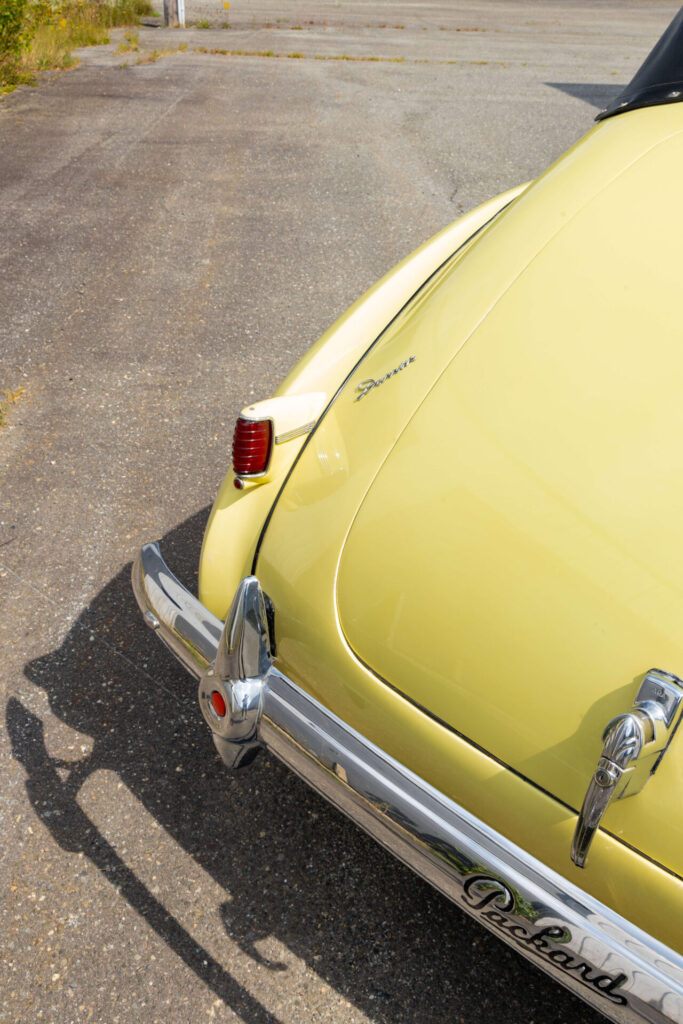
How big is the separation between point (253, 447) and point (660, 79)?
1546 millimetres

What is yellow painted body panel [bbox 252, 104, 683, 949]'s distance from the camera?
141 centimetres

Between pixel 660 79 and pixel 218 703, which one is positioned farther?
pixel 660 79

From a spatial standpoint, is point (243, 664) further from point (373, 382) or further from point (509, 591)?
point (373, 382)

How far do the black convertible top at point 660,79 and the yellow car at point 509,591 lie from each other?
4.0 inches

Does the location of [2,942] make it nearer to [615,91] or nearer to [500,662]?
[500,662]

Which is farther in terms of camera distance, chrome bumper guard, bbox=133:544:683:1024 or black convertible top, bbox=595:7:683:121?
black convertible top, bbox=595:7:683:121

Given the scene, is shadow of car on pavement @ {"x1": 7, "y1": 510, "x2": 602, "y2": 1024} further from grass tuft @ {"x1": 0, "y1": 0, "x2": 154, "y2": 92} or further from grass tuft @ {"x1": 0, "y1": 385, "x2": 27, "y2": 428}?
grass tuft @ {"x1": 0, "y1": 0, "x2": 154, "y2": 92}

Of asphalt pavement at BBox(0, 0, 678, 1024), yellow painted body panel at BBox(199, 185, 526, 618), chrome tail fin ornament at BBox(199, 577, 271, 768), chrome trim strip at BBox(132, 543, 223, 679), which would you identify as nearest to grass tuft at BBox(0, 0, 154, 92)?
asphalt pavement at BBox(0, 0, 678, 1024)

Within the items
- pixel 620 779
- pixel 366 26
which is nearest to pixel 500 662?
pixel 620 779

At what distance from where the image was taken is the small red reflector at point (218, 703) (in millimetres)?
1725

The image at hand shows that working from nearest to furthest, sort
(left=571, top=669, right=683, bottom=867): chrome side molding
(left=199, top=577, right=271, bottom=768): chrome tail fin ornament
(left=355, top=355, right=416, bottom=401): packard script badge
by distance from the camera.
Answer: (left=571, top=669, right=683, bottom=867): chrome side molding, (left=199, top=577, right=271, bottom=768): chrome tail fin ornament, (left=355, top=355, right=416, bottom=401): packard script badge

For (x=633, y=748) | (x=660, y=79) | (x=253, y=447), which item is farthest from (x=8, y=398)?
(x=633, y=748)

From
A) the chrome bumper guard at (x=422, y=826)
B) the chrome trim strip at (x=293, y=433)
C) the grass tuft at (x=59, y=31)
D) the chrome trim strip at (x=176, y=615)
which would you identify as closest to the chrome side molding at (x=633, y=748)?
the chrome bumper guard at (x=422, y=826)

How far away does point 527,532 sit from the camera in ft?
5.05
